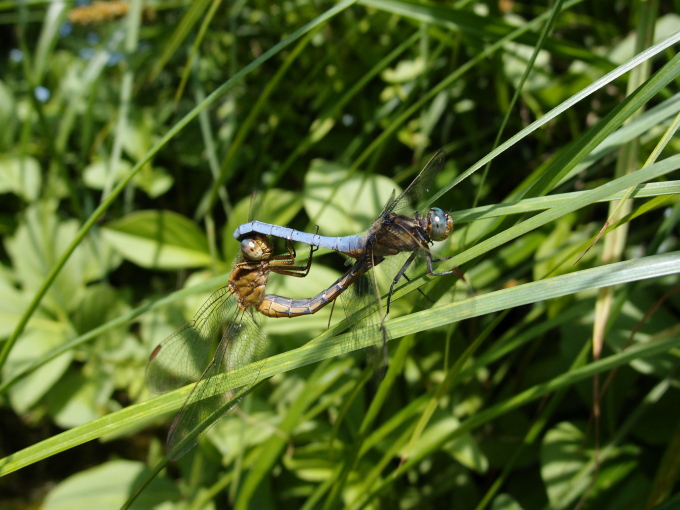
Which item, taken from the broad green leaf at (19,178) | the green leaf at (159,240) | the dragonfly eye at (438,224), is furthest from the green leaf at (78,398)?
the dragonfly eye at (438,224)

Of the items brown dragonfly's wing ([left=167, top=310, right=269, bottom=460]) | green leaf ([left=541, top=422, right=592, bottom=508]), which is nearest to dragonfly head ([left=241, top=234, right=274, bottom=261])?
brown dragonfly's wing ([left=167, top=310, right=269, bottom=460])

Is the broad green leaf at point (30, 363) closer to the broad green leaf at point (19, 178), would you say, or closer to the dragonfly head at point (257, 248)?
the broad green leaf at point (19, 178)

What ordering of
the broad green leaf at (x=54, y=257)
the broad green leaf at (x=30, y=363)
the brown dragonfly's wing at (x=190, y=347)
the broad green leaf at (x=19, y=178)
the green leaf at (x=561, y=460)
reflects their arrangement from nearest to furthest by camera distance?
the green leaf at (x=561, y=460) → the brown dragonfly's wing at (x=190, y=347) → the broad green leaf at (x=30, y=363) → the broad green leaf at (x=54, y=257) → the broad green leaf at (x=19, y=178)

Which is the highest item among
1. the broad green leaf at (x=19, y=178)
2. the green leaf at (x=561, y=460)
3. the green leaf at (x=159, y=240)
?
the broad green leaf at (x=19, y=178)

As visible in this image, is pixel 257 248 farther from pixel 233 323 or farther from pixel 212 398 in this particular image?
pixel 212 398

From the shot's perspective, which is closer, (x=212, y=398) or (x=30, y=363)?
(x=212, y=398)

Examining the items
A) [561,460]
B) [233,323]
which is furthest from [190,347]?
[561,460]

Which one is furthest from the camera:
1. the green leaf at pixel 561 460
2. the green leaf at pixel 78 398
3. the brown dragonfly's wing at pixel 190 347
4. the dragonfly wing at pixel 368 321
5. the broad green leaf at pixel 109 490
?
the green leaf at pixel 78 398

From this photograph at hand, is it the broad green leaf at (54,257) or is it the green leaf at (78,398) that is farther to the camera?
the broad green leaf at (54,257)
